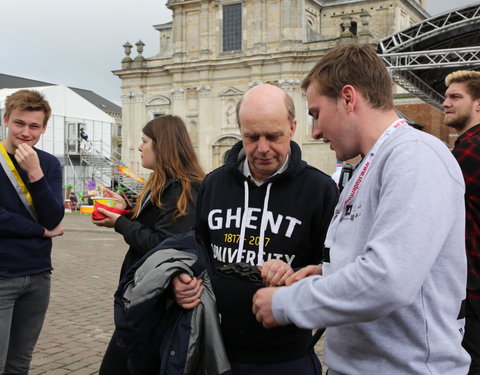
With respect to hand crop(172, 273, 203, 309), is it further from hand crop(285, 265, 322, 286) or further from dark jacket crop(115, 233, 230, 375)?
hand crop(285, 265, 322, 286)

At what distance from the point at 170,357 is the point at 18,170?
6.24 ft

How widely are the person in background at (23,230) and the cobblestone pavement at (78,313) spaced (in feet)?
6.28

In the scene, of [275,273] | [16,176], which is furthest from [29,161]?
[275,273]

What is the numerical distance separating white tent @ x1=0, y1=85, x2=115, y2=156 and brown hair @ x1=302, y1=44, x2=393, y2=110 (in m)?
39.3

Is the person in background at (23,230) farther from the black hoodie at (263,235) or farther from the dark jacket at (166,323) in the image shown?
the black hoodie at (263,235)

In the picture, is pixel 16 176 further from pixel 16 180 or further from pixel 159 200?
pixel 159 200

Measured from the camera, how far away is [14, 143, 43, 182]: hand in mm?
3475

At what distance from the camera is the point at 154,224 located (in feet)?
11.8

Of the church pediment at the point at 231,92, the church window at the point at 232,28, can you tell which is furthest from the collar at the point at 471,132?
the church window at the point at 232,28

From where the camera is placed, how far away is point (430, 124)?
32969 millimetres

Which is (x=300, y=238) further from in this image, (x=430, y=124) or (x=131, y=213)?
(x=430, y=124)

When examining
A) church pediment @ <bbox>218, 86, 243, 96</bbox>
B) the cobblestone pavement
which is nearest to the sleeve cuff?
the cobblestone pavement

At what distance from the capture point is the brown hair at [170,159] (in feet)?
12.0

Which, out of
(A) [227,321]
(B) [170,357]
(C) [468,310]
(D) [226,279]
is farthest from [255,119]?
(C) [468,310]
